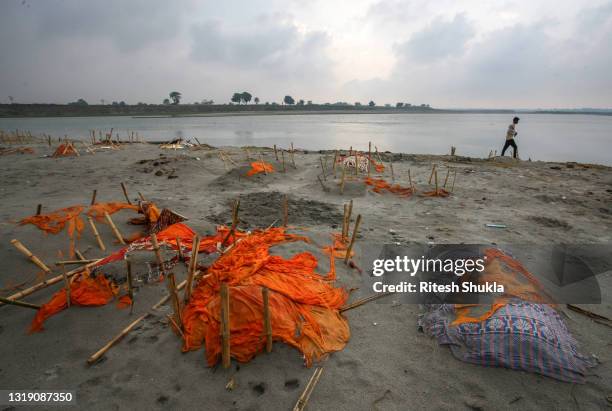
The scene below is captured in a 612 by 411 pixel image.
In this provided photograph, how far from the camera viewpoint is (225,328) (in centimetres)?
291

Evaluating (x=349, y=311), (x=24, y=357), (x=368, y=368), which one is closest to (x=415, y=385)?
(x=368, y=368)

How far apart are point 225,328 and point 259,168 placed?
970cm

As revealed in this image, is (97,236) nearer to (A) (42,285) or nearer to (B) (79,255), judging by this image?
(B) (79,255)

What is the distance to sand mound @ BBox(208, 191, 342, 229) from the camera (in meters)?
7.36

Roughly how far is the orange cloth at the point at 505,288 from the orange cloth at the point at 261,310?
53.7 inches

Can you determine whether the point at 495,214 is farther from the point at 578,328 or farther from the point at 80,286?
the point at 80,286

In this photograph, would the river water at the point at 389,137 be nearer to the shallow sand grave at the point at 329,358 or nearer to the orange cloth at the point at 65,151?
the orange cloth at the point at 65,151

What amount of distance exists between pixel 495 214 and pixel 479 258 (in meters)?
4.52

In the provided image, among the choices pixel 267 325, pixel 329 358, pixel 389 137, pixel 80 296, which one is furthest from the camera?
pixel 389 137

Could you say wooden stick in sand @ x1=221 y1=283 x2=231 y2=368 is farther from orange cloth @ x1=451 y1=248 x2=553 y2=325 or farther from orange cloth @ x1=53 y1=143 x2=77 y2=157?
orange cloth @ x1=53 y1=143 x2=77 y2=157

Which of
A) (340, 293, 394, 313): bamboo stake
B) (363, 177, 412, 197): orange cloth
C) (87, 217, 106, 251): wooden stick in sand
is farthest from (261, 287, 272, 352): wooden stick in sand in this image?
(363, 177, 412, 197): orange cloth

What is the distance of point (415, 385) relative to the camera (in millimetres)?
3010

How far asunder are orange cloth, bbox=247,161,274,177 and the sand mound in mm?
2531

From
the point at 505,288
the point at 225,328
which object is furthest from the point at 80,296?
the point at 505,288
